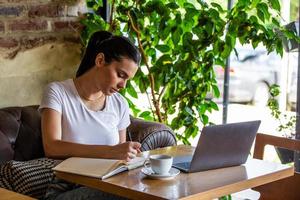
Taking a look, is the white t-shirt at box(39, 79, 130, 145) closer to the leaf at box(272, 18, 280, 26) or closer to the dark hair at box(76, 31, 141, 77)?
the dark hair at box(76, 31, 141, 77)

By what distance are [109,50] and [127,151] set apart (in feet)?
2.00

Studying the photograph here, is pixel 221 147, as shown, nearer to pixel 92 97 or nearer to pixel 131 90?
pixel 92 97

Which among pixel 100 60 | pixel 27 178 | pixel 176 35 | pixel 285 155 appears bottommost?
pixel 285 155

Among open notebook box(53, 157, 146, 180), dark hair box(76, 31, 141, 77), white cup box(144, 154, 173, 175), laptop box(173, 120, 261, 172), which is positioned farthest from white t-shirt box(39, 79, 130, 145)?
white cup box(144, 154, 173, 175)

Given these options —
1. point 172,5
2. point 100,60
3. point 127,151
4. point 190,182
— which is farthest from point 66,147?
point 172,5

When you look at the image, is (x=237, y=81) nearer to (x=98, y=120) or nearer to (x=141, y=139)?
(x=141, y=139)

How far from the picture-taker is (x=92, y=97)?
2.68m

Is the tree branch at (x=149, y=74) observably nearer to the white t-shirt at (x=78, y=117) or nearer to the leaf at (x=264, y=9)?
the leaf at (x=264, y=9)

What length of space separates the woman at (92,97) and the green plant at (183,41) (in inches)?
35.2

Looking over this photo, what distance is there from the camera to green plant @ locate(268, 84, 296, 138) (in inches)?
132

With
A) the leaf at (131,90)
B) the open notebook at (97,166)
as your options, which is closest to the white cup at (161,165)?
the open notebook at (97,166)

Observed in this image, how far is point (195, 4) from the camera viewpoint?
12.1 ft

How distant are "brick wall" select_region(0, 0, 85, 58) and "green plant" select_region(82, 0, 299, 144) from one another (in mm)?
105

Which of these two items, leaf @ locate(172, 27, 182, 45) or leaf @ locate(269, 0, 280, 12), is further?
leaf @ locate(172, 27, 182, 45)
